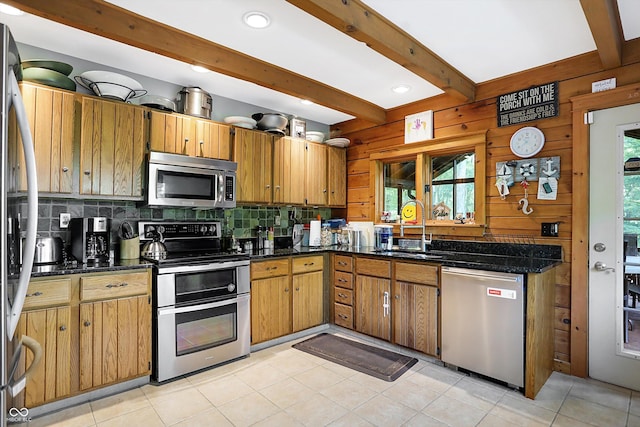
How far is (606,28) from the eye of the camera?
2057mm

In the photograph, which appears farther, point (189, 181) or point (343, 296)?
point (343, 296)

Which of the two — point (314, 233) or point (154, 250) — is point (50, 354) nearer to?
point (154, 250)

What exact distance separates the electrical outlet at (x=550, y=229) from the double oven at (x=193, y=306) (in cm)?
258

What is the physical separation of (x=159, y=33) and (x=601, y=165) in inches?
135

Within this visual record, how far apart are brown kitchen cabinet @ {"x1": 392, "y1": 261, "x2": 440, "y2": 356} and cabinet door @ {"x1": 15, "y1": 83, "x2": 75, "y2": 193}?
2829 mm

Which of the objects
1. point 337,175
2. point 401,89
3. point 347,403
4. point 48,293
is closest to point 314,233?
point 337,175

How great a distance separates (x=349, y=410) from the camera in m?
2.22

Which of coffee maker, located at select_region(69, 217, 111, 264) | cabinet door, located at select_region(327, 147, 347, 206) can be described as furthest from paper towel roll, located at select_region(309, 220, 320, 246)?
coffee maker, located at select_region(69, 217, 111, 264)

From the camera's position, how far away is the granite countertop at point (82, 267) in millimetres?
2143

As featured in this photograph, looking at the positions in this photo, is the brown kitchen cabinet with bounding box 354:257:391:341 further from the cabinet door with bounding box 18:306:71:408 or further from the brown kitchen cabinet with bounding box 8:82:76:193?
the brown kitchen cabinet with bounding box 8:82:76:193

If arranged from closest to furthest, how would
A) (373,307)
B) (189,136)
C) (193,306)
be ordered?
(193,306) < (189,136) < (373,307)

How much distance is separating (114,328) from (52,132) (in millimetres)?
1480

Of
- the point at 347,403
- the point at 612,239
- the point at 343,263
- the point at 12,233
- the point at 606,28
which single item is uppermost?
the point at 606,28

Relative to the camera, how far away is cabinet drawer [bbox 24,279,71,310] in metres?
2.09
